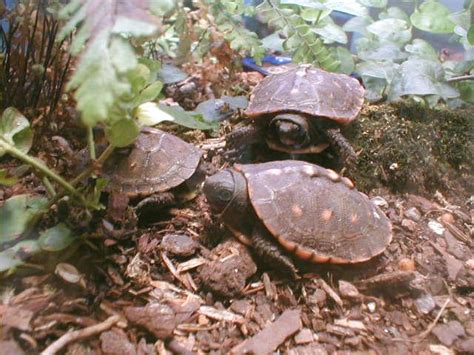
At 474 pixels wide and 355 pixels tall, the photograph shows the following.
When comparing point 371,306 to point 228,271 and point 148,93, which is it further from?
point 148,93

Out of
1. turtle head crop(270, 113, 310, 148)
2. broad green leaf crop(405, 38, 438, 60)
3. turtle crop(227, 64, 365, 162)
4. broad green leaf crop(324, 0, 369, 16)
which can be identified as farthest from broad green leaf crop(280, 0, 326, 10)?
turtle head crop(270, 113, 310, 148)

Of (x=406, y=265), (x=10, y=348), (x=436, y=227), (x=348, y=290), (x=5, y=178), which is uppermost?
(x=5, y=178)

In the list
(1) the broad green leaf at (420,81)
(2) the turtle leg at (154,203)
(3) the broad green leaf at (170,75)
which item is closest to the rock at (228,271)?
(2) the turtle leg at (154,203)

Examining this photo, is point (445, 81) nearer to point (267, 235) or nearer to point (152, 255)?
point (267, 235)

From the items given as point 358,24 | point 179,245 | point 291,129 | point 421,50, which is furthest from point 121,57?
point 358,24

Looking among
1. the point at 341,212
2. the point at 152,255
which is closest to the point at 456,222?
the point at 341,212

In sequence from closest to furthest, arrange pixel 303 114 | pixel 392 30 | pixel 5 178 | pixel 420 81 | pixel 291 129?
pixel 5 178 → pixel 291 129 → pixel 303 114 → pixel 420 81 → pixel 392 30
